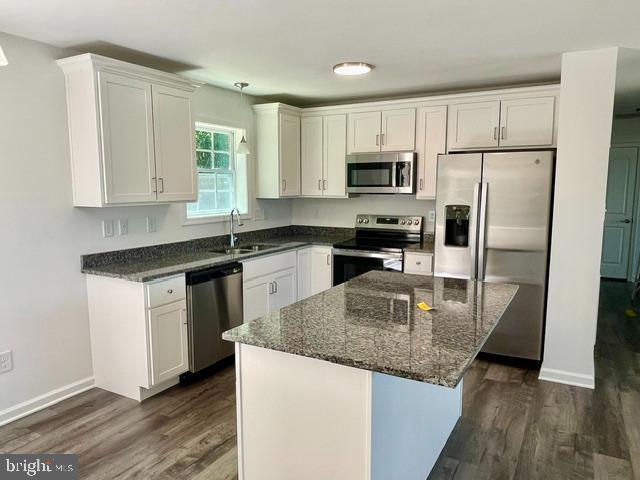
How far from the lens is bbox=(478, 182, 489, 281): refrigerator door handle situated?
3607 millimetres

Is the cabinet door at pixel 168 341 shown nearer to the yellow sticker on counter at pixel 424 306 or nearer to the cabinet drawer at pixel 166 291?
the cabinet drawer at pixel 166 291

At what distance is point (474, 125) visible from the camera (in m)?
4.05

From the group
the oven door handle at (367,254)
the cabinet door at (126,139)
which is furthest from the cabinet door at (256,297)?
the cabinet door at (126,139)

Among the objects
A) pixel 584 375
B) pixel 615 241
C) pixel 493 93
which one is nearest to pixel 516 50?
pixel 493 93

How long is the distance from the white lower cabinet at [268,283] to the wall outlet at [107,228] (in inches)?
41.0

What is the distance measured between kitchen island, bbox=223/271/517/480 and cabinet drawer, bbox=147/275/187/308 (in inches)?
49.9

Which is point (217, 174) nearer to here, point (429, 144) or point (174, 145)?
point (174, 145)

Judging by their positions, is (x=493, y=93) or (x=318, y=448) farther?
(x=493, y=93)

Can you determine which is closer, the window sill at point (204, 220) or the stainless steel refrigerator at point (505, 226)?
the stainless steel refrigerator at point (505, 226)

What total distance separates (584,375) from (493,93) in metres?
2.36

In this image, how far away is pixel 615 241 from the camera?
6.70 metres

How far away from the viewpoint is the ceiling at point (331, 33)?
2346mm

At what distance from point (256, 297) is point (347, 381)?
7.99 ft

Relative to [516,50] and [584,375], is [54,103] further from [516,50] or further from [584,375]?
[584,375]
